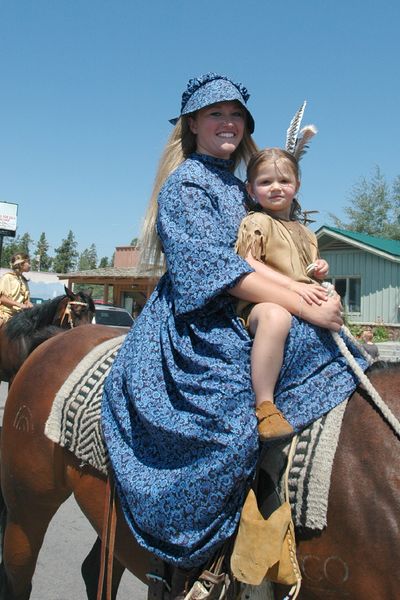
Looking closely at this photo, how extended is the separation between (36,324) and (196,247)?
2920mm

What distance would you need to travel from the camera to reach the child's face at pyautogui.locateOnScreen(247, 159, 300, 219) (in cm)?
225

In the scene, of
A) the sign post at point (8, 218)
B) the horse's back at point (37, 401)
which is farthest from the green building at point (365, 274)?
the horse's back at point (37, 401)

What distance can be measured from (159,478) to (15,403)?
1.21m

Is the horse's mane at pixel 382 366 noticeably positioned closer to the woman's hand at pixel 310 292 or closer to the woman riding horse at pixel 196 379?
the woman riding horse at pixel 196 379

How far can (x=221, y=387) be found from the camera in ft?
6.47

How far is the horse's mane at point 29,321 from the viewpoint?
4.71m

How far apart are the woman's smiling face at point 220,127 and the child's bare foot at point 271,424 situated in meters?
1.11

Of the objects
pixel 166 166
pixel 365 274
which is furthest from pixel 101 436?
pixel 365 274

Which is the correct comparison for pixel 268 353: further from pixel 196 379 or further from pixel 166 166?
pixel 166 166

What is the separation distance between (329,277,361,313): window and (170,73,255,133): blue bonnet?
17.6m

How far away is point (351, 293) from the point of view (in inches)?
781

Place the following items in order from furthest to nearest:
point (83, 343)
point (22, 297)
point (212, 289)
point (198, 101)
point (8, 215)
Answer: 1. point (8, 215)
2. point (22, 297)
3. point (83, 343)
4. point (198, 101)
5. point (212, 289)

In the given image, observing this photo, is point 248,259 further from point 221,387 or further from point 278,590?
point 278,590

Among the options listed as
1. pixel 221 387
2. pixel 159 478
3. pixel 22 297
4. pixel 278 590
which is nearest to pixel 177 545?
pixel 159 478
